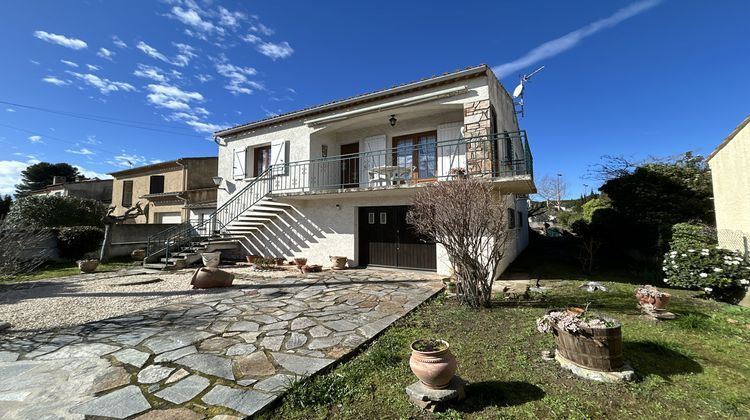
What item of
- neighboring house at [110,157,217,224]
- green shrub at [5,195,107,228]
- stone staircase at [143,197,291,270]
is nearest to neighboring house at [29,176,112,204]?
neighboring house at [110,157,217,224]

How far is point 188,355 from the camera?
369 cm

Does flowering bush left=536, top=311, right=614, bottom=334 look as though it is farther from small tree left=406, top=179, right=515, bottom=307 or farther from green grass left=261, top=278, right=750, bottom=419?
small tree left=406, top=179, right=515, bottom=307

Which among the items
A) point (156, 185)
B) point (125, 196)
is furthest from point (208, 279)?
point (125, 196)

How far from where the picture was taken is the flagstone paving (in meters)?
2.72

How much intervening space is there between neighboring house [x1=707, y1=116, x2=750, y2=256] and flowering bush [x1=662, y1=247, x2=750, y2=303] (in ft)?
1.38

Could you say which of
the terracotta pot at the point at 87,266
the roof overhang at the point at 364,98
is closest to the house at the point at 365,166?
the roof overhang at the point at 364,98

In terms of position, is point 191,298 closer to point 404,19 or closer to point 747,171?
point 404,19

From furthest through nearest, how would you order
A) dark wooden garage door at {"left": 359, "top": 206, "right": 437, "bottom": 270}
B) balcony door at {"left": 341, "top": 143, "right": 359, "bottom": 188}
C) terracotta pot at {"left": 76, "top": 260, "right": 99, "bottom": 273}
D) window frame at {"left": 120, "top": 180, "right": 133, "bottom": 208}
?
window frame at {"left": 120, "top": 180, "right": 133, "bottom": 208}, balcony door at {"left": 341, "top": 143, "right": 359, "bottom": 188}, terracotta pot at {"left": 76, "top": 260, "right": 99, "bottom": 273}, dark wooden garage door at {"left": 359, "top": 206, "right": 437, "bottom": 270}

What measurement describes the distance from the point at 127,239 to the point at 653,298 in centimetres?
1930

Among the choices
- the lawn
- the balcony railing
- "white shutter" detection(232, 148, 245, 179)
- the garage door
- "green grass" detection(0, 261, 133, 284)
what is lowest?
the lawn

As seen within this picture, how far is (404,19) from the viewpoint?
9531 mm

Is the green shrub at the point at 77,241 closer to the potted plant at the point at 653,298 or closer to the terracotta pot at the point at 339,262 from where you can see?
the terracotta pot at the point at 339,262

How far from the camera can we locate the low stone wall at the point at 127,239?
14.0 m

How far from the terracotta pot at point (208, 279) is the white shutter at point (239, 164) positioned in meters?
6.67
